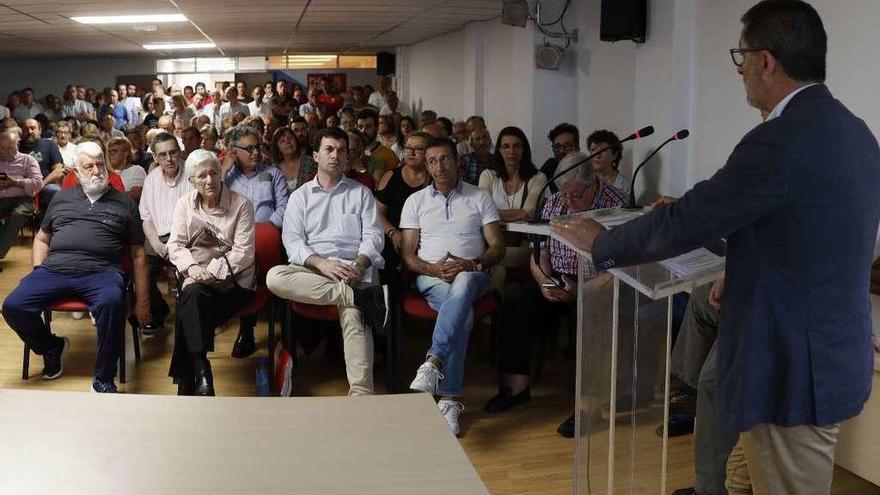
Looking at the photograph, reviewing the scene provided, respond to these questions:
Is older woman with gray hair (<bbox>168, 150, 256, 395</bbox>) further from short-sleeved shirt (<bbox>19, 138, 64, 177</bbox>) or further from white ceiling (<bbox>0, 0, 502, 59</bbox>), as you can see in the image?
short-sleeved shirt (<bbox>19, 138, 64, 177</bbox>)

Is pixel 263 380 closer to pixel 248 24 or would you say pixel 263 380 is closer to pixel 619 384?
pixel 619 384

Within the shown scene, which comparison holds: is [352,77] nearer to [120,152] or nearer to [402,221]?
[120,152]

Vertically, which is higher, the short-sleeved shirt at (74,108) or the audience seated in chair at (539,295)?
the short-sleeved shirt at (74,108)

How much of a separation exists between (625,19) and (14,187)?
4.89 metres

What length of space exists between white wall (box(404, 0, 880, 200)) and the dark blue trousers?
305cm

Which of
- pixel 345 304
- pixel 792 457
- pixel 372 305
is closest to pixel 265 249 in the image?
pixel 345 304

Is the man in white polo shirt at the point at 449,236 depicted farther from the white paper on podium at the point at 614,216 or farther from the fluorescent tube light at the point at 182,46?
the fluorescent tube light at the point at 182,46

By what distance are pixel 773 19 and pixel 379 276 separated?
275cm

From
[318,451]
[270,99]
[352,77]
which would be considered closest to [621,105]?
[318,451]

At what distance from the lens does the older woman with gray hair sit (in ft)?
12.7

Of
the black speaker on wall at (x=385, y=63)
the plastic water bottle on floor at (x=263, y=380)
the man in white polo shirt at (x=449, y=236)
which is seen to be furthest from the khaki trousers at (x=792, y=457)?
the black speaker on wall at (x=385, y=63)

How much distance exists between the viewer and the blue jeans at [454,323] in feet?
12.3

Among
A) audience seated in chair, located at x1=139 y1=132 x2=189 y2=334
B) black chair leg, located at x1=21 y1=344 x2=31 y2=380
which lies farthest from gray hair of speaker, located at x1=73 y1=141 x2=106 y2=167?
black chair leg, located at x1=21 y1=344 x2=31 y2=380

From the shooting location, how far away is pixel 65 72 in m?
16.9
